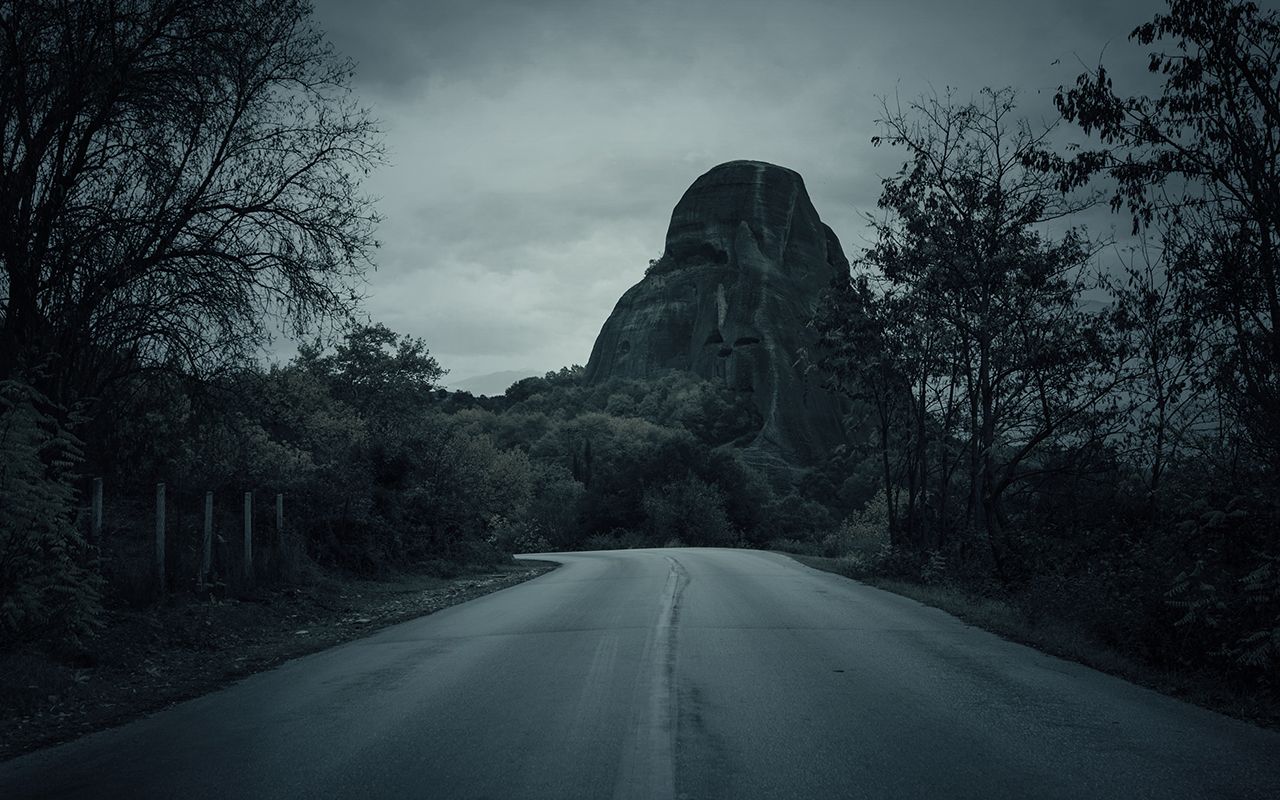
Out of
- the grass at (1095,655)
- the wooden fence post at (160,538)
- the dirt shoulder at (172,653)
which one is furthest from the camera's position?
the wooden fence post at (160,538)

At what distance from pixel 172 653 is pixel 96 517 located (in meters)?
2.27

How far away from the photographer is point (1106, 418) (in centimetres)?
1738

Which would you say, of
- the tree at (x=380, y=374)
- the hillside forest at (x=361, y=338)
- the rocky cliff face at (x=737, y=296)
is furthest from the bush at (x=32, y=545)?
the rocky cliff face at (x=737, y=296)

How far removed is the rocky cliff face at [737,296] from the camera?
369 feet

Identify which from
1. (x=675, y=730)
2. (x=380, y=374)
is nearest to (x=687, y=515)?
(x=380, y=374)

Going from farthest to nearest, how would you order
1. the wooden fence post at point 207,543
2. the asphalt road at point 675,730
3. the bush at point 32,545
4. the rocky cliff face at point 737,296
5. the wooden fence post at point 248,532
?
the rocky cliff face at point 737,296, the wooden fence post at point 248,532, the wooden fence post at point 207,543, the bush at point 32,545, the asphalt road at point 675,730

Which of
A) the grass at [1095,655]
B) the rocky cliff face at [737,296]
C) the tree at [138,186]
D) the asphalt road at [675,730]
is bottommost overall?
the grass at [1095,655]

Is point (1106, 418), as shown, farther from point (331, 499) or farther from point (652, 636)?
point (331, 499)

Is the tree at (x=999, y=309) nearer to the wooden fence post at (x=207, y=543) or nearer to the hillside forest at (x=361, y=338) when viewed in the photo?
the hillside forest at (x=361, y=338)

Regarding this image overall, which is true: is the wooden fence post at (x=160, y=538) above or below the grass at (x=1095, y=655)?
above

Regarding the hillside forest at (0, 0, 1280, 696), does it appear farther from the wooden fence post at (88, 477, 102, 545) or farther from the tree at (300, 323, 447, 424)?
the tree at (300, 323, 447, 424)

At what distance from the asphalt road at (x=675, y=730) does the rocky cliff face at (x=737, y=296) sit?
99282 mm

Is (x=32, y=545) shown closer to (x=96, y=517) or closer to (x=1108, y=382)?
(x=96, y=517)

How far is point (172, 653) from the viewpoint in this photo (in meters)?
10.6
